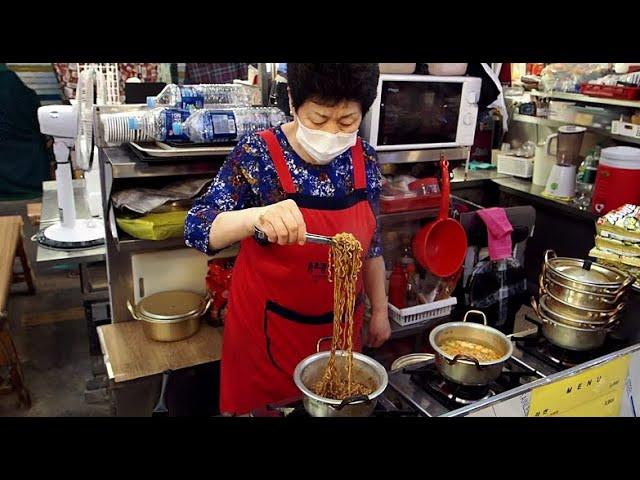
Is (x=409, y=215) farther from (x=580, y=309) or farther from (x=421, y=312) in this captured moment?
(x=580, y=309)

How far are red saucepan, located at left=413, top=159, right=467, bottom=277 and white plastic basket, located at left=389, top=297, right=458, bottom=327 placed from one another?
0.49 feet

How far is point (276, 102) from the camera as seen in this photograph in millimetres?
2584

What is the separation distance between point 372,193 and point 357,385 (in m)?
0.73

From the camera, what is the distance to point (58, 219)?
319 centimetres

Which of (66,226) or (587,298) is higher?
(587,298)

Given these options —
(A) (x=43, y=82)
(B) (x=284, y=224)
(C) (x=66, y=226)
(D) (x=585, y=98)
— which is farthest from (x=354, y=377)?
(A) (x=43, y=82)

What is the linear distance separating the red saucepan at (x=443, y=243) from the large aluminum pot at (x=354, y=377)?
4.36 ft

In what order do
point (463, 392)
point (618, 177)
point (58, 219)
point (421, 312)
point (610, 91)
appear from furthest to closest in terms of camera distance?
point (610, 91)
point (618, 177)
point (58, 219)
point (421, 312)
point (463, 392)

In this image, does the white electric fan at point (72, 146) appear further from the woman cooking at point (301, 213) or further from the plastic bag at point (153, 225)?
the woman cooking at point (301, 213)

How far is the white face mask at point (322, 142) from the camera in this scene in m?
1.57

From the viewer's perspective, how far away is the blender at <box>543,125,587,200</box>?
3906 mm

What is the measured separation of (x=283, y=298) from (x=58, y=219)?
2065mm
